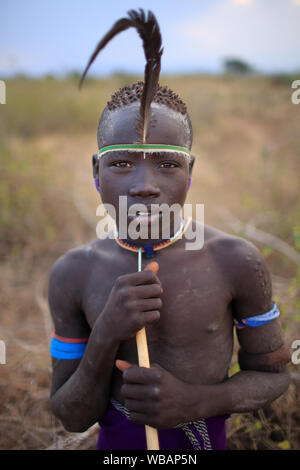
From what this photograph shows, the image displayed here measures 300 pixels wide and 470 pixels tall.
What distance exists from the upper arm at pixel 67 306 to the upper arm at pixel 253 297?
0.58 metres

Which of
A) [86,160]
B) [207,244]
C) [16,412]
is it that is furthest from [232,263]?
[86,160]

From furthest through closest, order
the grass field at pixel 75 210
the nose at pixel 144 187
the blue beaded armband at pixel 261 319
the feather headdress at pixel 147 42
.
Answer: the grass field at pixel 75 210, the blue beaded armband at pixel 261 319, the nose at pixel 144 187, the feather headdress at pixel 147 42

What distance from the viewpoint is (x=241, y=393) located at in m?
1.24

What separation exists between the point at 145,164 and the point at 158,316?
1.54ft

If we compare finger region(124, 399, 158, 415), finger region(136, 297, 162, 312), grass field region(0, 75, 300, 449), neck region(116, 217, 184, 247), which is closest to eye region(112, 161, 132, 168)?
neck region(116, 217, 184, 247)

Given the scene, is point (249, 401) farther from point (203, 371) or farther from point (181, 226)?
point (181, 226)

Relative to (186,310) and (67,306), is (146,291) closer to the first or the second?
(186,310)

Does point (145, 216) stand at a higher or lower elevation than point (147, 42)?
lower

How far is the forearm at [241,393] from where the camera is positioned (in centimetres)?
119

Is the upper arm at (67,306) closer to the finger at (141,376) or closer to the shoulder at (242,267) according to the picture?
the finger at (141,376)

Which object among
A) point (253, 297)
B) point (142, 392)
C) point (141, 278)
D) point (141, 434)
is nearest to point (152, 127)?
point (141, 278)

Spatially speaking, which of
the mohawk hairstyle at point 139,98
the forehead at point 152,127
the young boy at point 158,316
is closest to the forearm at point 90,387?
the young boy at point 158,316
